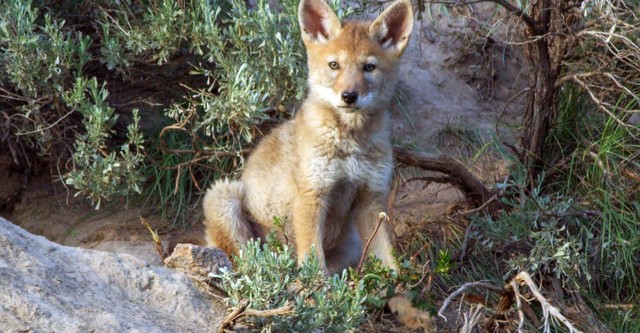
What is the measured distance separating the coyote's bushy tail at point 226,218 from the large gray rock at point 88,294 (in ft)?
4.22

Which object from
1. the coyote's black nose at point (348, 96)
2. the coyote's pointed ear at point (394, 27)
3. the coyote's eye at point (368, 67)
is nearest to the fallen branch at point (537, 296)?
the coyote's black nose at point (348, 96)

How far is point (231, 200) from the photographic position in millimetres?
5129

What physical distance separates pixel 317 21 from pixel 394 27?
0.42 m

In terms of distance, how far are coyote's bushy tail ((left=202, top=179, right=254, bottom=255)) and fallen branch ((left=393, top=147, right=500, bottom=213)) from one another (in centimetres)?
99

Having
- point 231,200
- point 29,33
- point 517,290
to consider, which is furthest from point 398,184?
point 29,33

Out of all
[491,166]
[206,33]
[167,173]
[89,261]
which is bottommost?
[491,166]

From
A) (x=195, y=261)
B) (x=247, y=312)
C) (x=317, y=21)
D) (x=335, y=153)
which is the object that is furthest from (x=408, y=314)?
(x=317, y=21)

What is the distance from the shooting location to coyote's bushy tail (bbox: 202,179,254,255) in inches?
199

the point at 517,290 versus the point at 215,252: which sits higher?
the point at 215,252

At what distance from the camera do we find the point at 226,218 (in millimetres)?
5062

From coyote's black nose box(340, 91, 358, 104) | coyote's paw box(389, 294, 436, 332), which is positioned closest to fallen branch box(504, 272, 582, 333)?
coyote's paw box(389, 294, 436, 332)

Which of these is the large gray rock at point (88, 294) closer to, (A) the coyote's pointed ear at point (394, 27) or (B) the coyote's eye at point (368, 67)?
(B) the coyote's eye at point (368, 67)

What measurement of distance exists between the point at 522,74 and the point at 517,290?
12.4ft

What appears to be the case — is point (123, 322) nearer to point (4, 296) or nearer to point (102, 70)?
point (4, 296)
